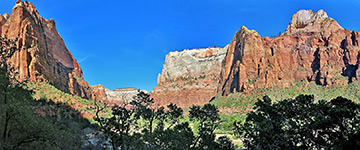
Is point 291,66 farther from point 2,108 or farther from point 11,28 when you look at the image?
point 2,108

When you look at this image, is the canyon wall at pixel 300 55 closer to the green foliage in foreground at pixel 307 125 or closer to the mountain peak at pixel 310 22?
the mountain peak at pixel 310 22

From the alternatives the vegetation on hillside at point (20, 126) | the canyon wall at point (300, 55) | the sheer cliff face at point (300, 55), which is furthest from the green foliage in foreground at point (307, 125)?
the canyon wall at point (300, 55)

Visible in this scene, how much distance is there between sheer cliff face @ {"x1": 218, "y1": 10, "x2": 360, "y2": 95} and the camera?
11906 cm

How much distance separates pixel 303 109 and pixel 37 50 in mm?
74663

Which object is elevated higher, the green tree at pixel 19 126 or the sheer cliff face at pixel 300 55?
the sheer cliff face at pixel 300 55

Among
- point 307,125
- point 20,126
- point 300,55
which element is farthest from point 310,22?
point 20,126

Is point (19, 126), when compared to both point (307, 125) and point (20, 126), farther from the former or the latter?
point (307, 125)

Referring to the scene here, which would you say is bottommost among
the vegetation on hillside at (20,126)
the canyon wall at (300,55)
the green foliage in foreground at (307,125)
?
the green foliage in foreground at (307,125)

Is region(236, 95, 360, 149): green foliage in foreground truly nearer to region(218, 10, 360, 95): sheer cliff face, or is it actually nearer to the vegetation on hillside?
the vegetation on hillside

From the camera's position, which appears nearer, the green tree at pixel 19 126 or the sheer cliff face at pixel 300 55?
the green tree at pixel 19 126

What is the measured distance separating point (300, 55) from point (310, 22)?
80.5 feet

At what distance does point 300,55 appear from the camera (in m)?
135

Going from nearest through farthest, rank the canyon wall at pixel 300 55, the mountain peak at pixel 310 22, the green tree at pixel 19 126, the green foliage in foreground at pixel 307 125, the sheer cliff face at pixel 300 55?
the green tree at pixel 19 126 < the green foliage in foreground at pixel 307 125 < the canyon wall at pixel 300 55 < the sheer cliff face at pixel 300 55 < the mountain peak at pixel 310 22

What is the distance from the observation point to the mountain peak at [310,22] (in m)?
135
